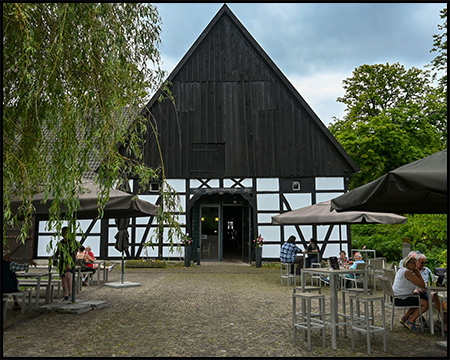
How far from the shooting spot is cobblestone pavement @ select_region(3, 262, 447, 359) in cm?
450

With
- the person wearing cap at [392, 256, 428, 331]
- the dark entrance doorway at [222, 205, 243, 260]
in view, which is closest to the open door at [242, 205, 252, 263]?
the dark entrance doorway at [222, 205, 243, 260]

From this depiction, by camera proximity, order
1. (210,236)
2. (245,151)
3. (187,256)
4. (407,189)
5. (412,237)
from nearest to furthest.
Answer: (407,189), (187,256), (245,151), (210,236), (412,237)

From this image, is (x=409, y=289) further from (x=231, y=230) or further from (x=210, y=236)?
(x=231, y=230)

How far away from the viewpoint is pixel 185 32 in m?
4.61

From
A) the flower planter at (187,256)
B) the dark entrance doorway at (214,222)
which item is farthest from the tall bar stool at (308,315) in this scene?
the dark entrance doorway at (214,222)

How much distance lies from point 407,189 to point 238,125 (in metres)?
12.1

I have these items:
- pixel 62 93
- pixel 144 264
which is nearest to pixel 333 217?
pixel 62 93

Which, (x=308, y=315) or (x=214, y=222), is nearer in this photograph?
(x=308, y=315)

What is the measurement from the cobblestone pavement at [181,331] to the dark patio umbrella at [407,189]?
1.57 m

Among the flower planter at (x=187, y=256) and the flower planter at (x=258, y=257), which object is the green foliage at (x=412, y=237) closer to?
the flower planter at (x=258, y=257)

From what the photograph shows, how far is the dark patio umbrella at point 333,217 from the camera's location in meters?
8.76

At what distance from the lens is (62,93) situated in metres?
4.57

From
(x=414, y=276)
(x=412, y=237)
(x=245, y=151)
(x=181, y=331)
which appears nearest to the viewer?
(x=181, y=331)

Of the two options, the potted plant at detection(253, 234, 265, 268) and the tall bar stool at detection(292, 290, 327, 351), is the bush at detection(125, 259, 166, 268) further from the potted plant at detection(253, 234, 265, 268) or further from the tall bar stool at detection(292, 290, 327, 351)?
the tall bar stool at detection(292, 290, 327, 351)
